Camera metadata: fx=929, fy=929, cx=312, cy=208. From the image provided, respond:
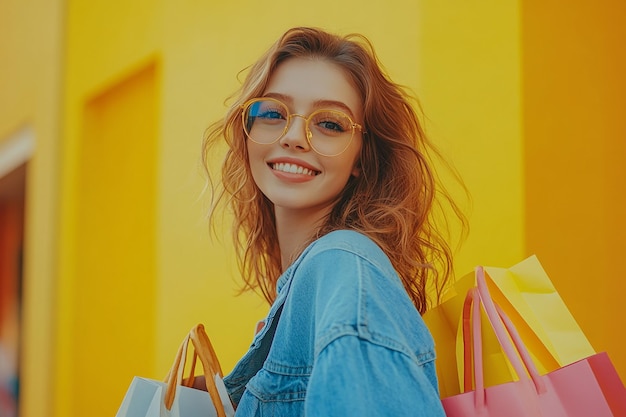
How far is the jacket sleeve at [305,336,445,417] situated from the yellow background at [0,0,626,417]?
55.7 inches

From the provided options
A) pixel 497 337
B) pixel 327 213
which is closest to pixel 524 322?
pixel 497 337

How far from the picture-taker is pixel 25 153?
296 inches

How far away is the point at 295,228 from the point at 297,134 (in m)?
0.24

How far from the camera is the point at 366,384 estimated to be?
1358mm

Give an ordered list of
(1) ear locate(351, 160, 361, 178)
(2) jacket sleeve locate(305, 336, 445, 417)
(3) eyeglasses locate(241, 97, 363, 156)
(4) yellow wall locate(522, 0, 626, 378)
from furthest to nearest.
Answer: (4) yellow wall locate(522, 0, 626, 378) < (1) ear locate(351, 160, 361, 178) < (3) eyeglasses locate(241, 97, 363, 156) < (2) jacket sleeve locate(305, 336, 445, 417)

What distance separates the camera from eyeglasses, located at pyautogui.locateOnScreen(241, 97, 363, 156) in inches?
78.1

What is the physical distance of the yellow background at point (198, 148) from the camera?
2818 mm

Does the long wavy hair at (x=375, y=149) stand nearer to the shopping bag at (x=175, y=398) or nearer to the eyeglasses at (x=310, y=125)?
the eyeglasses at (x=310, y=125)

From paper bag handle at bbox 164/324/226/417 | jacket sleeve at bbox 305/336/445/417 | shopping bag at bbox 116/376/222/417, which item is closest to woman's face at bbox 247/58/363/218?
paper bag handle at bbox 164/324/226/417

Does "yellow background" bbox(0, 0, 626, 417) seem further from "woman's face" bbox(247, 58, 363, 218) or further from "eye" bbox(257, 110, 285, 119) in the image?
"eye" bbox(257, 110, 285, 119)

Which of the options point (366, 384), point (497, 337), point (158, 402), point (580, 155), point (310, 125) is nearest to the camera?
point (366, 384)

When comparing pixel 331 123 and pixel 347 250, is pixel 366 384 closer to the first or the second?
pixel 347 250

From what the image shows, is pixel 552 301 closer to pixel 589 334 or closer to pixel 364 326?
pixel 364 326

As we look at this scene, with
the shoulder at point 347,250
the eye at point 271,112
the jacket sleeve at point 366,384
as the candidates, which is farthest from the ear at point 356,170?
the jacket sleeve at point 366,384
